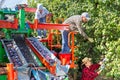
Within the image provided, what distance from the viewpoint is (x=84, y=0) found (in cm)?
1066

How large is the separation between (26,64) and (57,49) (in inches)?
127

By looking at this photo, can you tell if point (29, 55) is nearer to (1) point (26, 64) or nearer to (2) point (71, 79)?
(1) point (26, 64)

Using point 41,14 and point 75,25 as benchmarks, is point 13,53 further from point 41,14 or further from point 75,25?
point 41,14

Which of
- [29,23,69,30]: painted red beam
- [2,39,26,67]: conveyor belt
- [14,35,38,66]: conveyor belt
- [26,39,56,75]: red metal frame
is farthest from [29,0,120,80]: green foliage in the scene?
[2,39,26,67]: conveyor belt

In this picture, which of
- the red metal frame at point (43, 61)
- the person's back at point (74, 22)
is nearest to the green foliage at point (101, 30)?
the person's back at point (74, 22)

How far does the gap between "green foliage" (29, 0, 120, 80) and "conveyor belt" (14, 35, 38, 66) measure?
1.72 meters

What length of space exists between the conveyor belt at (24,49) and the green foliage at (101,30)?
1719 millimetres

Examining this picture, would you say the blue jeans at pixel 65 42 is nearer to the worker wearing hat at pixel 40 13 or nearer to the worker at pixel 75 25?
the worker at pixel 75 25

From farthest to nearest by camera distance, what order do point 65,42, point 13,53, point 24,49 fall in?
1. point 65,42
2. point 24,49
3. point 13,53

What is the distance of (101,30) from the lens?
9188mm

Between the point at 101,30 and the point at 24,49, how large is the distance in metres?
2.04

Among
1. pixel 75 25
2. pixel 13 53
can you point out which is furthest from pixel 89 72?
pixel 13 53

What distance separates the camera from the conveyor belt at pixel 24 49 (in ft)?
28.6

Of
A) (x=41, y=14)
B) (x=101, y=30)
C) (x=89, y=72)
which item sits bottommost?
(x=89, y=72)
